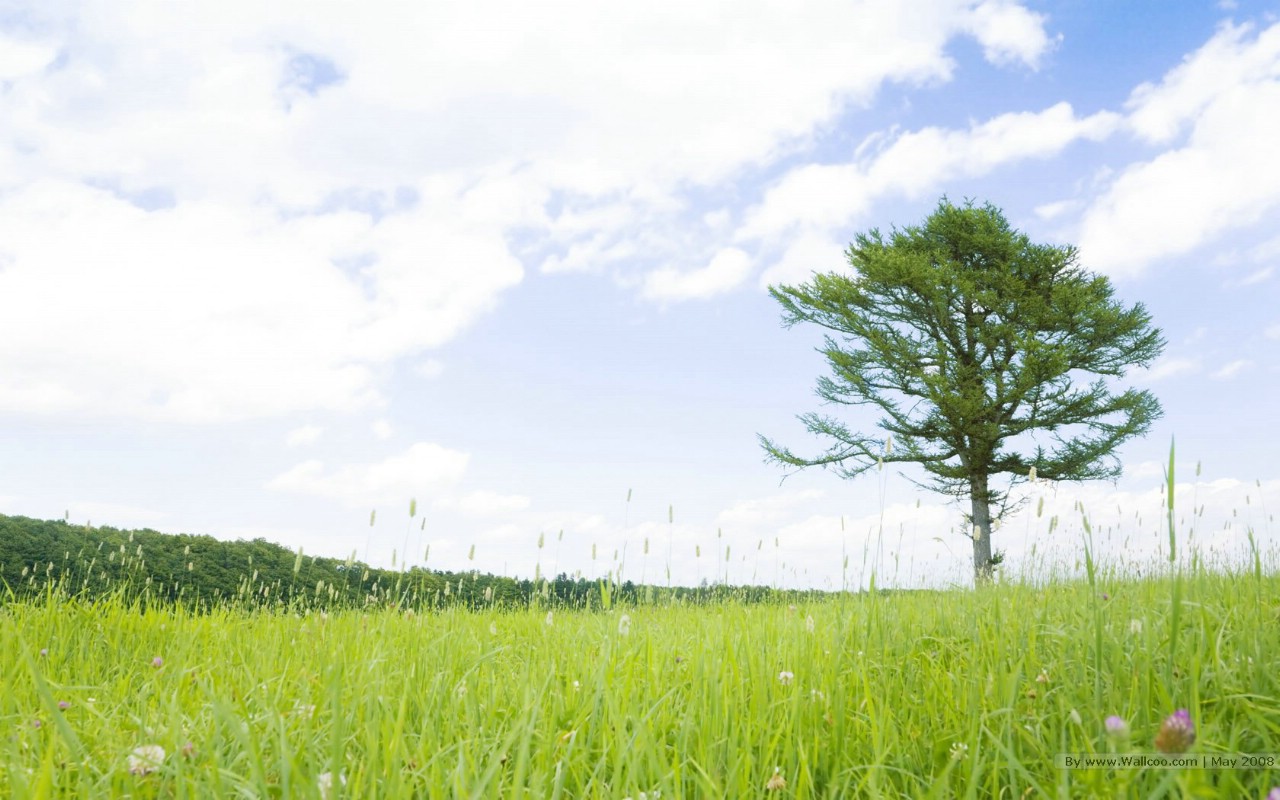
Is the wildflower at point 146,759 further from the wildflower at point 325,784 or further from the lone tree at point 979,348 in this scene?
the lone tree at point 979,348

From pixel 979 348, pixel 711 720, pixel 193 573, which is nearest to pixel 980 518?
pixel 979 348

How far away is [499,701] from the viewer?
3.12 m

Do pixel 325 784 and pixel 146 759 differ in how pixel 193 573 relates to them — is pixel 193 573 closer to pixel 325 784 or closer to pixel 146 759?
pixel 146 759

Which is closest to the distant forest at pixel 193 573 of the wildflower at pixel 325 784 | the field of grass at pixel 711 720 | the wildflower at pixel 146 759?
the field of grass at pixel 711 720

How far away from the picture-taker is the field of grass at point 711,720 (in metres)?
2.02

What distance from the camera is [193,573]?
9852mm

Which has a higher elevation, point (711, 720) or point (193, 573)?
point (711, 720)

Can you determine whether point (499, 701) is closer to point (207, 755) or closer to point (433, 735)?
point (433, 735)

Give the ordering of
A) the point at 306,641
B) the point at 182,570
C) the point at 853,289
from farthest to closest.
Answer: the point at 853,289
the point at 182,570
the point at 306,641

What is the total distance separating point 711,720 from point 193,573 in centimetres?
955

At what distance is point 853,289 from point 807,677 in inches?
684

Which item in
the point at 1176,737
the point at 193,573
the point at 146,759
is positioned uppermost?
the point at 1176,737

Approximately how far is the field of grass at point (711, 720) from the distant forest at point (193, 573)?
181 inches

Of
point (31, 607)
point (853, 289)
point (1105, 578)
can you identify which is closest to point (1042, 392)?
point (853, 289)
